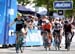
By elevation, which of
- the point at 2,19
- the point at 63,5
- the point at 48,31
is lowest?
the point at 48,31

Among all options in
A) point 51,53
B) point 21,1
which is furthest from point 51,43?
point 21,1

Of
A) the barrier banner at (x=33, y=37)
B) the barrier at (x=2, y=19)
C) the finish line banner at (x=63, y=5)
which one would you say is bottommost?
the barrier banner at (x=33, y=37)

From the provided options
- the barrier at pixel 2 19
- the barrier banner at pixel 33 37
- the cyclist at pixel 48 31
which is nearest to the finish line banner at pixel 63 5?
the cyclist at pixel 48 31

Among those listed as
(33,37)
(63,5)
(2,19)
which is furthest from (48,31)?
(2,19)

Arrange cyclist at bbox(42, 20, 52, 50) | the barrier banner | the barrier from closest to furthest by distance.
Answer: cyclist at bbox(42, 20, 52, 50), the barrier, the barrier banner

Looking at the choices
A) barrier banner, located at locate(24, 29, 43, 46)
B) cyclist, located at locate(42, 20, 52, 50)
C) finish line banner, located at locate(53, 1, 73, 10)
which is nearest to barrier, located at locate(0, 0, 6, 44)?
barrier banner, located at locate(24, 29, 43, 46)

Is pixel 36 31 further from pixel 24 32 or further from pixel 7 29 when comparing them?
pixel 24 32

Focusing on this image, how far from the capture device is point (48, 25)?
18438 mm

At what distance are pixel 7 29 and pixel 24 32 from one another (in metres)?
3.64

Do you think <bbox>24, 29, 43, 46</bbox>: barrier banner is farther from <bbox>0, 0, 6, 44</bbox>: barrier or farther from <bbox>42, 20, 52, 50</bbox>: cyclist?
<bbox>42, 20, 52, 50</bbox>: cyclist

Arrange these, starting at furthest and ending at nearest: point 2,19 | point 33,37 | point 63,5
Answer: point 33,37 < point 2,19 < point 63,5

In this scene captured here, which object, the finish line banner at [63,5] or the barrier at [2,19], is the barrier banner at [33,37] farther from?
the finish line banner at [63,5]

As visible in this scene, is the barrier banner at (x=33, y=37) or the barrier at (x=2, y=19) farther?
the barrier banner at (x=33, y=37)

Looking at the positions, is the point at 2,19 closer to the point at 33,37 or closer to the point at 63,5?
the point at 33,37
